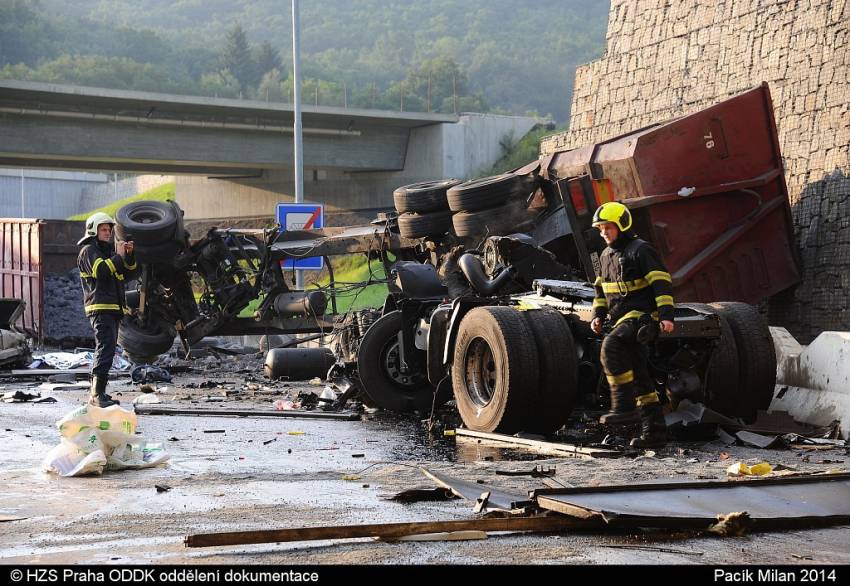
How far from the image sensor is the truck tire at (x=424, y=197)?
1537 cm

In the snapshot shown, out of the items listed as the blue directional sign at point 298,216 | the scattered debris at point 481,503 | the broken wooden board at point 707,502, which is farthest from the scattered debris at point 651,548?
the blue directional sign at point 298,216

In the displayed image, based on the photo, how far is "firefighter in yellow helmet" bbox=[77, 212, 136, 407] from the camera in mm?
12586

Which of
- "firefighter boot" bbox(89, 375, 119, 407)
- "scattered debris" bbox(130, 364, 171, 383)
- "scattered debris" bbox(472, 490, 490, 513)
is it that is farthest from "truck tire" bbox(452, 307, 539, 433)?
"scattered debris" bbox(130, 364, 171, 383)

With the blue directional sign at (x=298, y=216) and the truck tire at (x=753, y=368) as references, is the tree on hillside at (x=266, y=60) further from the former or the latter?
the truck tire at (x=753, y=368)

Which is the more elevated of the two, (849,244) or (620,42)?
(620,42)

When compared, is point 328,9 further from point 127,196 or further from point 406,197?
point 406,197

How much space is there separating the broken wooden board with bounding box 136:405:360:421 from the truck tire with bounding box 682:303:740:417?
3.63 metres

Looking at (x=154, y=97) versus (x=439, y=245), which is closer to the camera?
(x=439, y=245)

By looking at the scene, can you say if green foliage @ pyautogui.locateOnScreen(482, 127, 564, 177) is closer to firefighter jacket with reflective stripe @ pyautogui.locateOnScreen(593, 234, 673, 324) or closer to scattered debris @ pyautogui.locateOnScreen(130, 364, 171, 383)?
scattered debris @ pyautogui.locateOnScreen(130, 364, 171, 383)

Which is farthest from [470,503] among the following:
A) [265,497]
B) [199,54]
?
[199,54]

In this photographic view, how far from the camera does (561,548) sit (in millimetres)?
5129

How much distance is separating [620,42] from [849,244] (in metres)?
8.87

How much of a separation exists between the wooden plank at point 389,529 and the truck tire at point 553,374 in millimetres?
3735

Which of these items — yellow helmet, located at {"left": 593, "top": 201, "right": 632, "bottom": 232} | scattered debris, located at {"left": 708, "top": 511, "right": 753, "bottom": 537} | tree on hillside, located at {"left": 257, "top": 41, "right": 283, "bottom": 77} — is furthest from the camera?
tree on hillside, located at {"left": 257, "top": 41, "right": 283, "bottom": 77}
